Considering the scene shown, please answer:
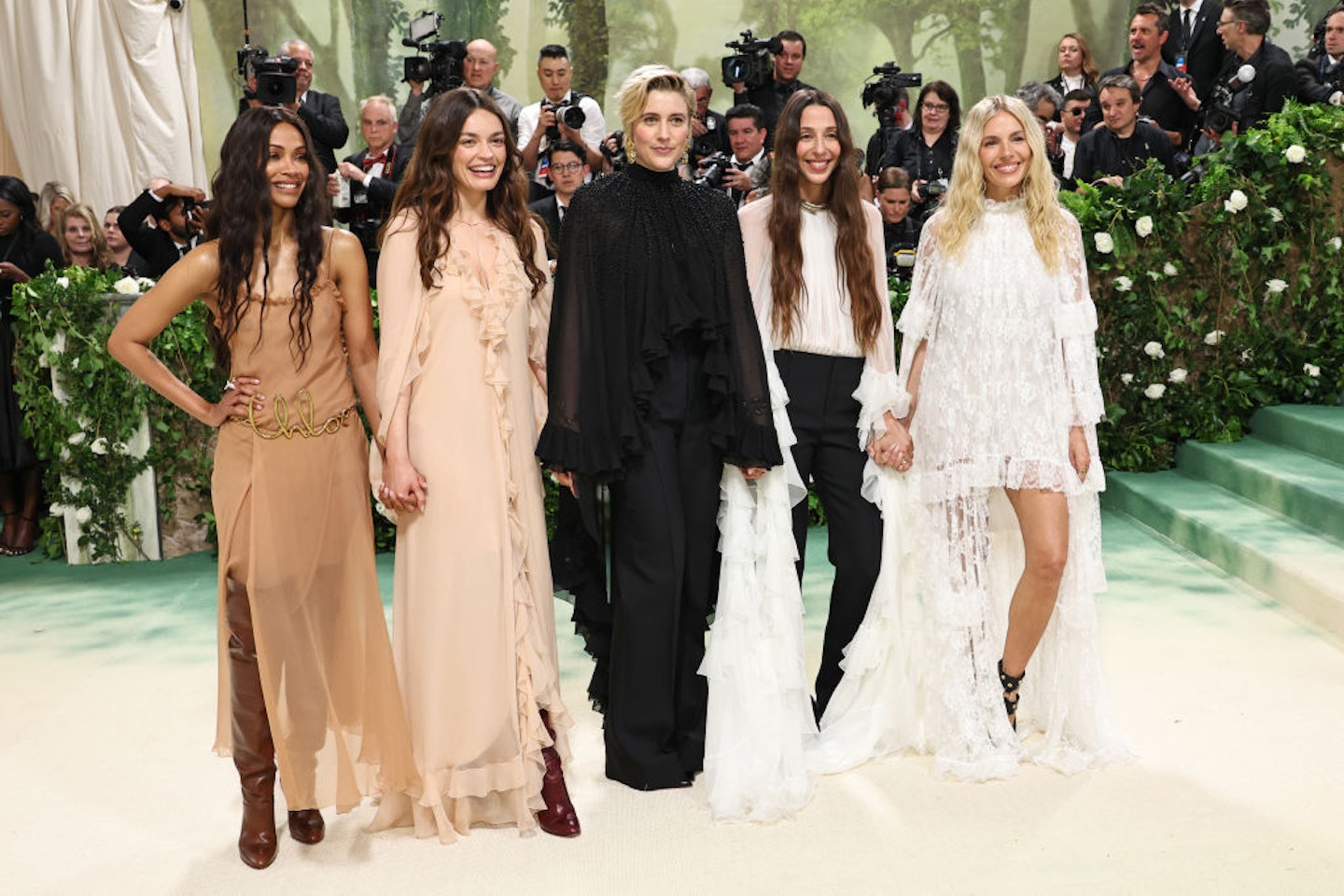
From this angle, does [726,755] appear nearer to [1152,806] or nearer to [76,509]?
[1152,806]

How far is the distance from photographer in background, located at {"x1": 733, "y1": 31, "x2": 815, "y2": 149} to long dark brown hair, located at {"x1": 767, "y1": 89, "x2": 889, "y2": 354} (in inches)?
153

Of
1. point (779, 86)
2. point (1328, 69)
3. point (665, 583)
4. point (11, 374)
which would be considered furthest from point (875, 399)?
point (1328, 69)

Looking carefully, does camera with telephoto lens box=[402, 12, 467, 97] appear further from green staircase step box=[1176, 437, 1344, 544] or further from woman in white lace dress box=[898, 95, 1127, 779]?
green staircase step box=[1176, 437, 1344, 544]

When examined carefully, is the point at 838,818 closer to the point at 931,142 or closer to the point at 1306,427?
the point at 1306,427

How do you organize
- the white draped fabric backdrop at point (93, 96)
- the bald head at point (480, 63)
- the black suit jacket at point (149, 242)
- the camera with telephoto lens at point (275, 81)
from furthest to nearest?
1. the white draped fabric backdrop at point (93, 96)
2. the bald head at point (480, 63)
3. the black suit jacket at point (149, 242)
4. the camera with telephoto lens at point (275, 81)

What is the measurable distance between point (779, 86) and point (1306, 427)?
3.64m

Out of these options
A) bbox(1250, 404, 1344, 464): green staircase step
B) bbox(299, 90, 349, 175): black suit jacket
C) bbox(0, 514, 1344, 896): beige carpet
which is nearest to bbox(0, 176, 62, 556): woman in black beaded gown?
bbox(299, 90, 349, 175): black suit jacket

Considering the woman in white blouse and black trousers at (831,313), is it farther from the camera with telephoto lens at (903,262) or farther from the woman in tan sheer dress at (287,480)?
the camera with telephoto lens at (903,262)

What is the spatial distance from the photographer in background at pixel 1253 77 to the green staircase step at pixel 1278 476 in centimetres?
→ 181

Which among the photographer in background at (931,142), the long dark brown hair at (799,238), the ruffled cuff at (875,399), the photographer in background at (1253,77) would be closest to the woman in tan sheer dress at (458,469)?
the long dark brown hair at (799,238)

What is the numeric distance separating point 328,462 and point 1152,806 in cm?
228

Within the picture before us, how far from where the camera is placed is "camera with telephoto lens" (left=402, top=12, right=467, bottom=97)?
6.74 metres

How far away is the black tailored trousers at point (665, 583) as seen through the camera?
3582mm

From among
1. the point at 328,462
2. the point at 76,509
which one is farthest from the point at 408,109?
the point at 328,462
